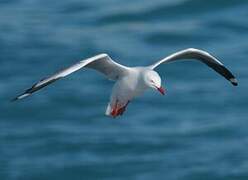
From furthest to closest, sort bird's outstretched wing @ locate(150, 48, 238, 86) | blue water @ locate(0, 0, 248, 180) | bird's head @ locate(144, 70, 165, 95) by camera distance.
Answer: blue water @ locate(0, 0, 248, 180) → bird's outstretched wing @ locate(150, 48, 238, 86) → bird's head @ locate(144, 70, 165, 95)

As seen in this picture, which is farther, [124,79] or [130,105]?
[130,105]

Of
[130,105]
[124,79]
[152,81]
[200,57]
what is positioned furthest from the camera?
[130,105]

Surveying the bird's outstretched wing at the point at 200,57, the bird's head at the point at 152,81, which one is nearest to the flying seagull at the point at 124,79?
the bird's head at the point at 152,81

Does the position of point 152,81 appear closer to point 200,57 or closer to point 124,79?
point 124,79

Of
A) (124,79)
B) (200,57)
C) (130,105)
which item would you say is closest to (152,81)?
(124,79)

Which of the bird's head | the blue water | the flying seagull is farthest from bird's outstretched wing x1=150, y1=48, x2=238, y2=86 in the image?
the blue water

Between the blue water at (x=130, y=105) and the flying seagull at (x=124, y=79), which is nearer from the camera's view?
the flying seagull at (x=124, y=79)

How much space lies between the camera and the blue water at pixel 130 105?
21.3 m

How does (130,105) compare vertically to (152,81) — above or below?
below

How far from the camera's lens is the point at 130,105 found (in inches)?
883

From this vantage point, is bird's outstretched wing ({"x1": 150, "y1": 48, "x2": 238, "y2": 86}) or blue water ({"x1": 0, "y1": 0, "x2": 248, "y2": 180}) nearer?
bird's outstretched wing ({"x1": 150, "y1": 48, "x2": 238, "y2": 86})

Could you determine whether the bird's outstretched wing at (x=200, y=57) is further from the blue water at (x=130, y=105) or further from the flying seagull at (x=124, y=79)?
the blue water at (x=130, y=105)

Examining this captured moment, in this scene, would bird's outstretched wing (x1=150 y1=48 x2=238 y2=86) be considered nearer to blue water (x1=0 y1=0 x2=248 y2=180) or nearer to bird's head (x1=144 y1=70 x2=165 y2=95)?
bird's head (x1=144 y1=70 x2=165 y2=95)

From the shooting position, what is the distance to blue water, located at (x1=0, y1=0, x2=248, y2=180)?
2134cm
